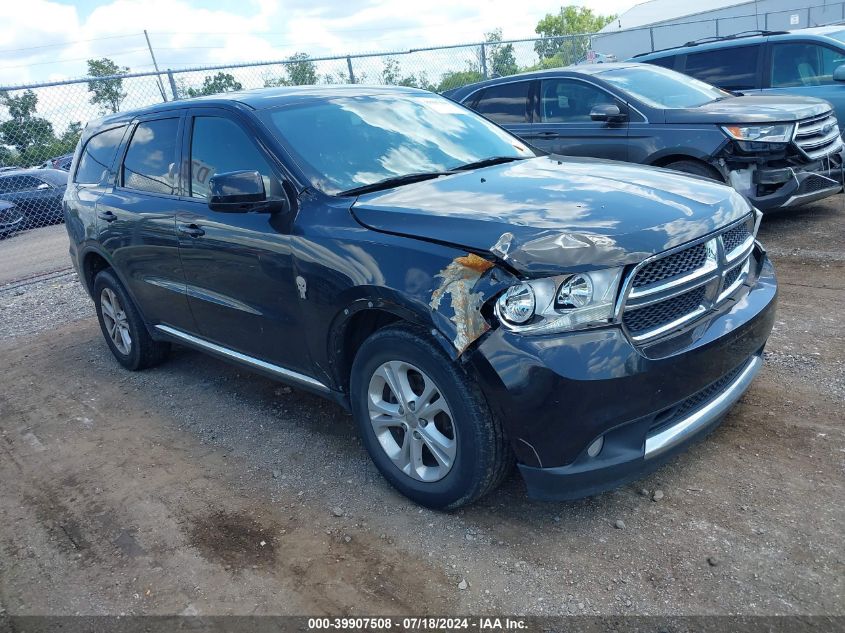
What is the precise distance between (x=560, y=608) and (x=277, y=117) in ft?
9.19

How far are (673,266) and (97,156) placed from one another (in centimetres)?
439

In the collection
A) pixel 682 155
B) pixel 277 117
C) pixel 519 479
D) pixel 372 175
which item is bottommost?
pixel 519 479

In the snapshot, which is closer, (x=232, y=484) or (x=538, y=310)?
(x=538, y=310)

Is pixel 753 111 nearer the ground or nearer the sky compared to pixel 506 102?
nearer the ground

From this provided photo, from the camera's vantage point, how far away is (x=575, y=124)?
7.80 meters

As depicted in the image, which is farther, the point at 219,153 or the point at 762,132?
the point at 762,132

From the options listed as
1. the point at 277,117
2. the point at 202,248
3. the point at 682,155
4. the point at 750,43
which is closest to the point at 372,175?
the point at 277,117

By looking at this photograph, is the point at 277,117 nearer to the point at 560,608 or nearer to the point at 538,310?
the point at 538,310

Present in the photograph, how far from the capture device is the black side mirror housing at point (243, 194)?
3537mm

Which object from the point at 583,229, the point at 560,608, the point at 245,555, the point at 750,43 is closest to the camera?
the point at 560,608

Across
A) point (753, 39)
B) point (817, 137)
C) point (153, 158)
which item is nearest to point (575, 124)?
point (817, 137)

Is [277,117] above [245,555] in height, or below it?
above

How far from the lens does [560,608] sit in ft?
8.63

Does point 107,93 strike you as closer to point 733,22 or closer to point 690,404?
point 690,404
